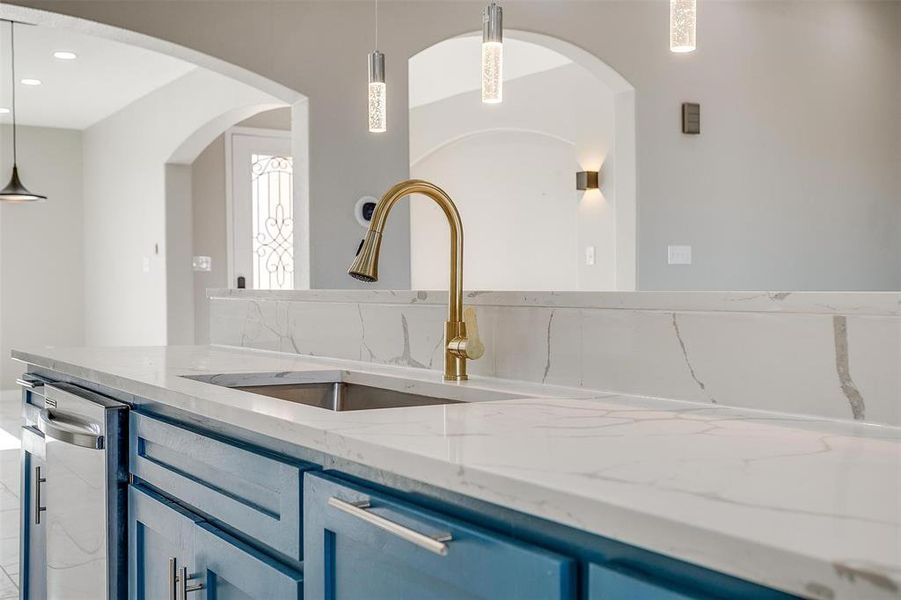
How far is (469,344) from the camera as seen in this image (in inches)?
70.6

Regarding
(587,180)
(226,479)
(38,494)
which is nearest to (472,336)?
(226,479)

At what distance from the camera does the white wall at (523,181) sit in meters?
5.93

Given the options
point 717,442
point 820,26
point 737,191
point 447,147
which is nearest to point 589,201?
point 737,191

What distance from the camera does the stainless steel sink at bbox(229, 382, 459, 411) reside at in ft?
6.59

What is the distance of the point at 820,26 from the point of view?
213 inches

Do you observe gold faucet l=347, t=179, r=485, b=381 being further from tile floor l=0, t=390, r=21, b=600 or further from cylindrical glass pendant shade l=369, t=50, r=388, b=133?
tile floor l=0, t=390, r=21, b=600

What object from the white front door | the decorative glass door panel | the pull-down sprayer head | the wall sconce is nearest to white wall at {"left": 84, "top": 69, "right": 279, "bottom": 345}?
the white front door

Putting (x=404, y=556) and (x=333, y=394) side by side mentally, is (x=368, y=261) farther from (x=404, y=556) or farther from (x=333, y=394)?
(x=404, y=556)

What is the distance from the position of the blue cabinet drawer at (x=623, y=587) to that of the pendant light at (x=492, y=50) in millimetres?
1820

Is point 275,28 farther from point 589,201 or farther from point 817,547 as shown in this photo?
point 817,547

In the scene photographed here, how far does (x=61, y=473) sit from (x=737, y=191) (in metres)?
3.90

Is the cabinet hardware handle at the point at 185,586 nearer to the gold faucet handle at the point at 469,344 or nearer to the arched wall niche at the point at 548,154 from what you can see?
the gold faucet handle at the point at 469,344

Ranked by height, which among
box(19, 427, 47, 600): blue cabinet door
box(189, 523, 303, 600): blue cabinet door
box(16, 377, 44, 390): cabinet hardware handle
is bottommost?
box(19, 427, 47, 600): blue cabinet door

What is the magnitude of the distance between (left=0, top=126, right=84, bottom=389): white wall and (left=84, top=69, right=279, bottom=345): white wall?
0.42 ft
